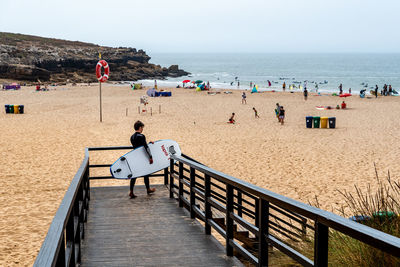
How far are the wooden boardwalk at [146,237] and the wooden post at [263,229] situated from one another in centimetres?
74

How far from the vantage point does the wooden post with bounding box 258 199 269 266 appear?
3316mm

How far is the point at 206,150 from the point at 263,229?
12944mm

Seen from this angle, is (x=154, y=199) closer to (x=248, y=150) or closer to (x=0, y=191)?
(x=0, y=191)

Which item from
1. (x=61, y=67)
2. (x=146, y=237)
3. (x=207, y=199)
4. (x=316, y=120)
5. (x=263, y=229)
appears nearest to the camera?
(x=263, y=229)

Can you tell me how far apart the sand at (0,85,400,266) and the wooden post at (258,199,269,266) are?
4130mm

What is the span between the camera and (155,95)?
1700 inches

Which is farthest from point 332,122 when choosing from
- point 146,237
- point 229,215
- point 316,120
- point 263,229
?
point 263,229

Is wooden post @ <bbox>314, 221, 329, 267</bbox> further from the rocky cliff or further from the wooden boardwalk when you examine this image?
the rocky cliff

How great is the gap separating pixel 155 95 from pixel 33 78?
35045 millimetres

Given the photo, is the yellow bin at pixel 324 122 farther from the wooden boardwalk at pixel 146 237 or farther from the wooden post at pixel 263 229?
the wooden post at pixel 263 229

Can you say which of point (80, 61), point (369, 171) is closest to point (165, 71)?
point (80, 61)

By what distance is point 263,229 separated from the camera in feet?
11.0

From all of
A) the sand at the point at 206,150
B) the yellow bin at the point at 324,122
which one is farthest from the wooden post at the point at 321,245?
the yellow bin at the point at 324,122

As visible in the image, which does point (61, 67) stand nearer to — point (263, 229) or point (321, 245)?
point (263, 229)
